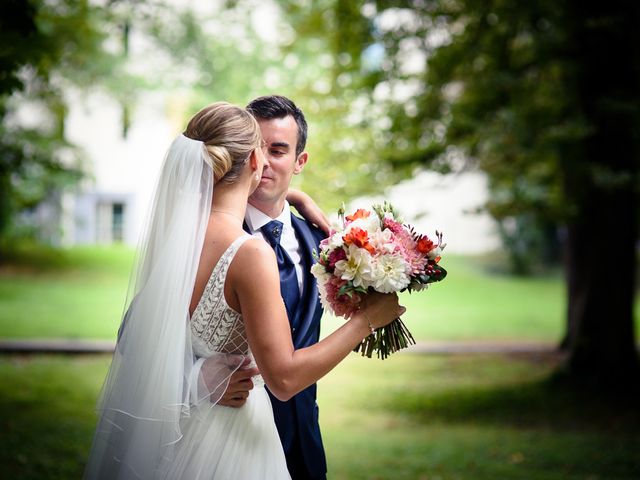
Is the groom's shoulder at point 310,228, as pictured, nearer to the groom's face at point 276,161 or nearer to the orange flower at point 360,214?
the groom's face at point 276,161

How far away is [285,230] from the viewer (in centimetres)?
332

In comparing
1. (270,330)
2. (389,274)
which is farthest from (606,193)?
(270,330)

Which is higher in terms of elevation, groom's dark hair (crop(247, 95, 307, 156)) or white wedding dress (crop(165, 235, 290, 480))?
groom's dark hair (crop(247, 95, 307, 156))

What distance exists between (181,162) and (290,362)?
0.81 metres

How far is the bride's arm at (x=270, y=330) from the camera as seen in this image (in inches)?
103

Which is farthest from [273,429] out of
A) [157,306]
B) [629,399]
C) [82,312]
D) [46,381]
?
[82,312]

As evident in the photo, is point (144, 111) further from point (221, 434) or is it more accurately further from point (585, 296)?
point (221, 434)

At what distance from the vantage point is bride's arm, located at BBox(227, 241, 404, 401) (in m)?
2.63

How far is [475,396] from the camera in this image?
1166 centimetres

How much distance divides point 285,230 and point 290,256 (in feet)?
0.42

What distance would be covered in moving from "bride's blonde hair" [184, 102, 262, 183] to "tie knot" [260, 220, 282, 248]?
0.36 metres

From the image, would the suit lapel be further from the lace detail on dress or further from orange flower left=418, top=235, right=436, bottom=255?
orange flower left=418, top=235, right=436, bottom=255

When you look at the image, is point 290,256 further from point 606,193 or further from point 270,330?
point 606,193

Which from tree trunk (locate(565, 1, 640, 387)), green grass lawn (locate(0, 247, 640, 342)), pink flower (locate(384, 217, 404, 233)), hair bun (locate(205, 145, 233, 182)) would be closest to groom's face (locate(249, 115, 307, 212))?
hair bun (locate(205, 145, 233, 182))
